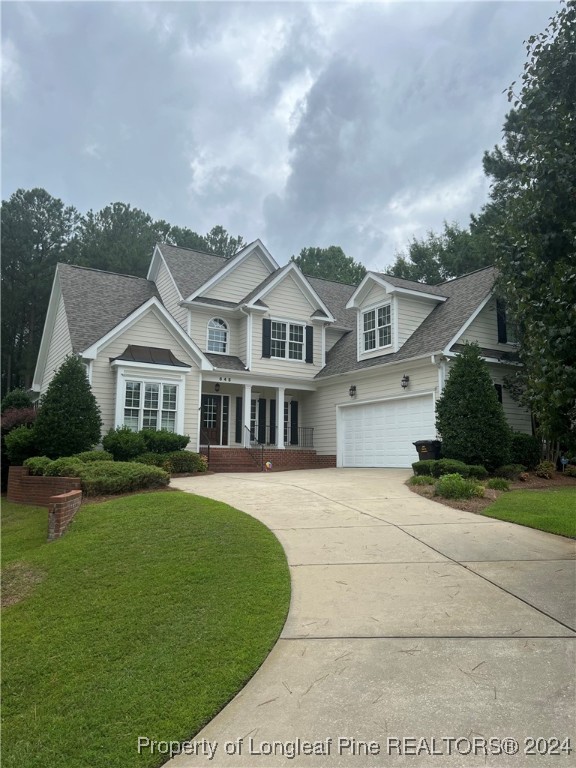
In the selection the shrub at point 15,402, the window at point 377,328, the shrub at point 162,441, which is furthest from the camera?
the shrub at point 15,402

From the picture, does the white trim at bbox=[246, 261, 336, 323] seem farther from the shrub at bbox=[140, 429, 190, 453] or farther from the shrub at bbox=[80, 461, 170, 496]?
the shrub at bbox=[80, 461, 170, 496]

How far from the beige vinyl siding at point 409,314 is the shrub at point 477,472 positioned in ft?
20.8

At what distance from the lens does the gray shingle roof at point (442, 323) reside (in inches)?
650

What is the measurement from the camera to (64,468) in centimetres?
1150

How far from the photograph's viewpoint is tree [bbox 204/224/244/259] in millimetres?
49000

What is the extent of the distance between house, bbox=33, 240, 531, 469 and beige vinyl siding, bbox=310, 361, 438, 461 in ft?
0.17

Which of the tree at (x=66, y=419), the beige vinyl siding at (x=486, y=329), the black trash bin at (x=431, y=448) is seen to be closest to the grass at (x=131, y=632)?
the tree at (x=66, y=419)

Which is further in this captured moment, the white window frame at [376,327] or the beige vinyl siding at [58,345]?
the white window frame at [376,327]

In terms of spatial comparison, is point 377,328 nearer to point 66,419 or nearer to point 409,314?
point 409,314

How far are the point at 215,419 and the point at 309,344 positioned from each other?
5.04 m

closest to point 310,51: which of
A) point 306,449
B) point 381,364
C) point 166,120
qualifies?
point 166,120

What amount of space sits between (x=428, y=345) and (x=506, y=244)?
31.5 feet

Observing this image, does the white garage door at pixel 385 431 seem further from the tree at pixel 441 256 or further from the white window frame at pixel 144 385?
the tree at pixel 441 256

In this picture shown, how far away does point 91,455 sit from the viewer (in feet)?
43.0
